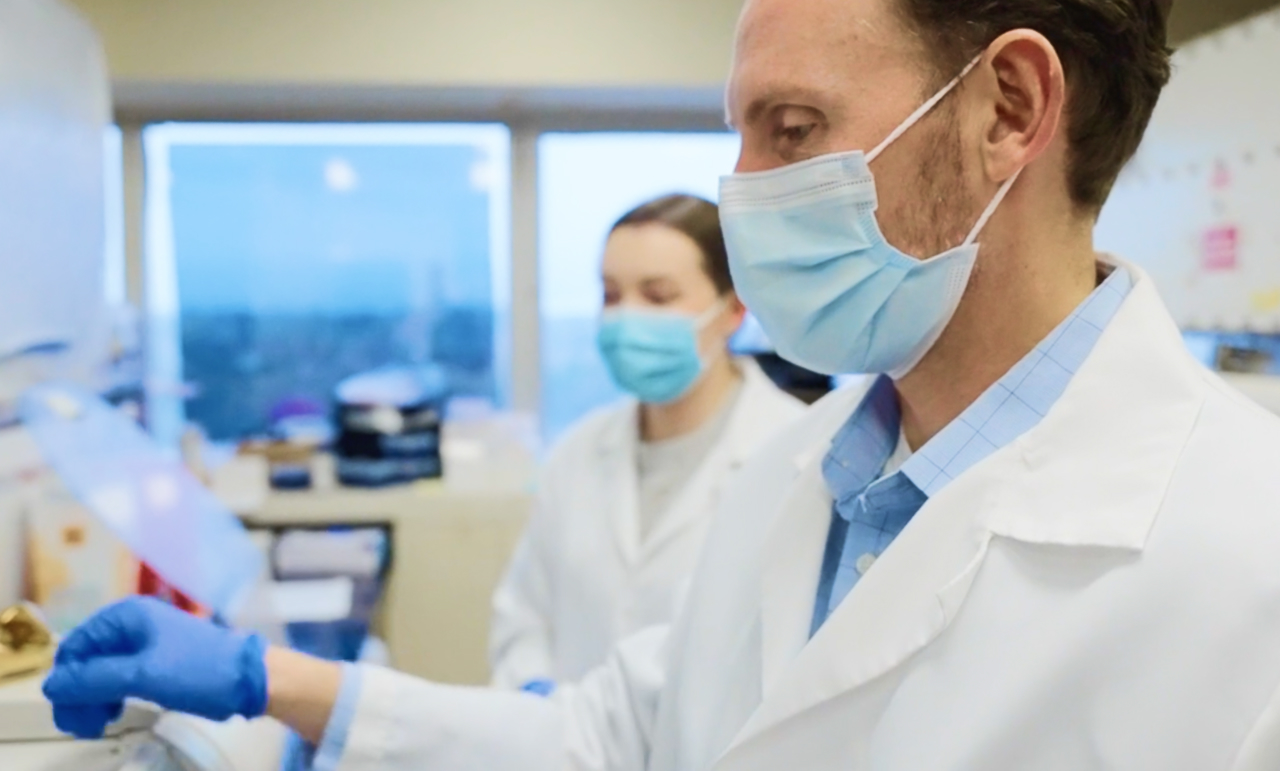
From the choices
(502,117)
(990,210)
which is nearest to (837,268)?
(990,210)

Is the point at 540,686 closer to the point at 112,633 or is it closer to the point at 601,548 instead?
the point at 601,548

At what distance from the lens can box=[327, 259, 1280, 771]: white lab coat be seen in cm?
58

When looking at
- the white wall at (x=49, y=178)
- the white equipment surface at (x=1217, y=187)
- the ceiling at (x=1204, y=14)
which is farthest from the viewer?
the ceiling at (x=1204, y=14)

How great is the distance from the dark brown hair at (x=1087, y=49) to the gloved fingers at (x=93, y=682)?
2.52 feet

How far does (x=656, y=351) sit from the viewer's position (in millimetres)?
1545

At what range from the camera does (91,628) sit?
739 mm

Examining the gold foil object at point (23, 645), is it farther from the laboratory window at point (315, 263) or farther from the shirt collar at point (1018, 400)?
the laboratory window at point (315, 263)

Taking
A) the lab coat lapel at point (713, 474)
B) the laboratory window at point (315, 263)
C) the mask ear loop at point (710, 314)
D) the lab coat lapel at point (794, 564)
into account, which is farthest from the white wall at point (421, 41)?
the lab coat lapel at point (794, 564)

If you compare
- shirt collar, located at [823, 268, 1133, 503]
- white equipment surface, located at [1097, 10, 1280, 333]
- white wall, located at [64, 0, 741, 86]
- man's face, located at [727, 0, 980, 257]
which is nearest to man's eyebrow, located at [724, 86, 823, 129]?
man's face, located at [727, 0, 980, 257]

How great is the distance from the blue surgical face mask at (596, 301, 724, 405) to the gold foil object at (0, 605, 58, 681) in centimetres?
93

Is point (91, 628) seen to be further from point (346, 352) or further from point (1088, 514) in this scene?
point (346, 352)

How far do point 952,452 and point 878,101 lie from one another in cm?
28

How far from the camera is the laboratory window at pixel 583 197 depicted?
287 cm

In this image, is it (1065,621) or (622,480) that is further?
(622,480)
